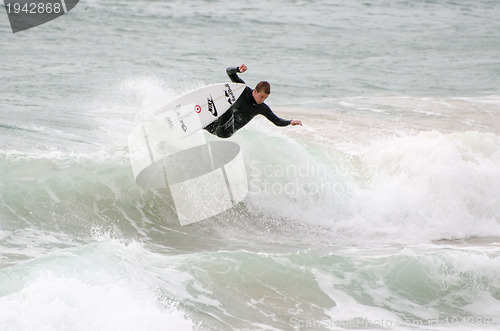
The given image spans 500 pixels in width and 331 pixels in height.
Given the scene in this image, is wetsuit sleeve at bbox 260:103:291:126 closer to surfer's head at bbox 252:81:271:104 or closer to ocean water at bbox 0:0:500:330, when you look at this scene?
surfer's head at bbox 252:81:271:104

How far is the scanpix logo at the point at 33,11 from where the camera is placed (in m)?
21.0

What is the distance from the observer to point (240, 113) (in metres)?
8.62

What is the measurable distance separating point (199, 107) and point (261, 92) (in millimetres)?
1133

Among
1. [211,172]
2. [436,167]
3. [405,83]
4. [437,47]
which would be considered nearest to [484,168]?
[436,167]

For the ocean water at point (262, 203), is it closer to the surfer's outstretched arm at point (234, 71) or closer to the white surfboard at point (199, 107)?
the white surfboard at point (199, 107)

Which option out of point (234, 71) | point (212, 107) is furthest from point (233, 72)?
point (212, 107)

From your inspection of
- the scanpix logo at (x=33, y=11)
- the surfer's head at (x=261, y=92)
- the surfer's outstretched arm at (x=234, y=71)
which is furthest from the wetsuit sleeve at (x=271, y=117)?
the scanpix logo at (x=33, y=11)

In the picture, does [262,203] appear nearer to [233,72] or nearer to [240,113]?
[240,113]

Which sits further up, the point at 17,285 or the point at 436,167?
the point at 17,285

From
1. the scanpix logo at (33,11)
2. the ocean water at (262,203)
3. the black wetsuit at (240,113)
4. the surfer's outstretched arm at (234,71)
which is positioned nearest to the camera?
the ocean water at (262,203)

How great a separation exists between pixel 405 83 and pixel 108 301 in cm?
1587

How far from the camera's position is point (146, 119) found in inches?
373

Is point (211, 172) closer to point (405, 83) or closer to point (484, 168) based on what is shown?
point (484, 168)

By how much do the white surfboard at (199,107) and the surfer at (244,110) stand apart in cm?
13
